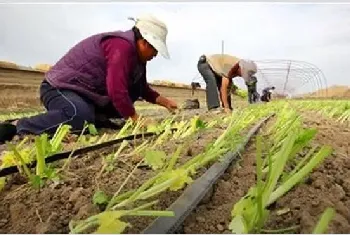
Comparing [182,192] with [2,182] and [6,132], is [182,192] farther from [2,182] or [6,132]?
[6,132]

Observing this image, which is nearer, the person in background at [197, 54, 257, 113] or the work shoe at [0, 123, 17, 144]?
the work shoe at [0, 123, 17, 144]

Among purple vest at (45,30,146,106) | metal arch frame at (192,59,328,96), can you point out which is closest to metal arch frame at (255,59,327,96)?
metal arch frame at (192,59,328,96)

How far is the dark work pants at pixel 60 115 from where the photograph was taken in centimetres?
350

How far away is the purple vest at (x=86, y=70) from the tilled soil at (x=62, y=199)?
1.56 meters

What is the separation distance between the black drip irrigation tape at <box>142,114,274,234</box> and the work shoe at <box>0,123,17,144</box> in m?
2.16

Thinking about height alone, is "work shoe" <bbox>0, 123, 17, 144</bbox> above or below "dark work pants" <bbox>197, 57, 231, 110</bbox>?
above

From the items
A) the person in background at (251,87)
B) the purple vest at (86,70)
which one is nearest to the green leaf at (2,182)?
the purple vest at (86,70)

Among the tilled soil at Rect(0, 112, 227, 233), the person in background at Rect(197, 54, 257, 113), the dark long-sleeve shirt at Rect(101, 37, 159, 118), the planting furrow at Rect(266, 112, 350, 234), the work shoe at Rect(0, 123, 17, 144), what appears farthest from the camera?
the person in background at Rect(197, 54, 257, 113)

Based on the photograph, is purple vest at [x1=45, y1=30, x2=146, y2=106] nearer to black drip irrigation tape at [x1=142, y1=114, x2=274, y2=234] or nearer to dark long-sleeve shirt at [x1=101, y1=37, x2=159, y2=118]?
dark long-sleeve shirt at [x1=101, y1=37, x2=159, y2=118]

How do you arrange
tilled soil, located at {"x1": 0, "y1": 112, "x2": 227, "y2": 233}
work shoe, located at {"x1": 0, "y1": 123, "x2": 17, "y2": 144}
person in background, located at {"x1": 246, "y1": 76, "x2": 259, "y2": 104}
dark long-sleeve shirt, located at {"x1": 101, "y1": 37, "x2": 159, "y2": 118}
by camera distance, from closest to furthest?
tilled soil, located at {"x1": 0, "y1": 112, "x2": 227, "y2": 233} < dark long-sleeve shirt, located at {"x1": 101, "y1": 37, "x2": 159, "y2": 118} < work shoe, located at {"x1": 0, "y1": 123, "x2": 17, "y2": 144} < person in background, located at {"x1": 246, "y1": 76, "x2": 259, "y2": 104}

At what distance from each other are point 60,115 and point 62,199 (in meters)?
2.11

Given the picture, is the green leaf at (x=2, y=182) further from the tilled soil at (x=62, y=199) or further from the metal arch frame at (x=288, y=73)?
the metal arch frame at (x=288, y=73)

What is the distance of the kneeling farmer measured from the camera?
3.35 m

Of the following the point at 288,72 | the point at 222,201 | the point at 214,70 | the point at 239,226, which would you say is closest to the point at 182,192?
the point at 222,201
